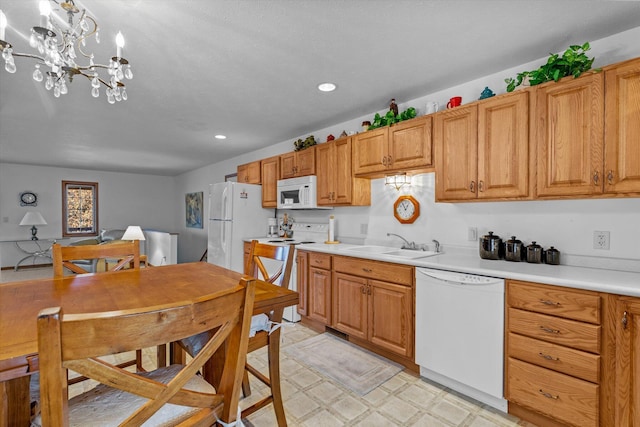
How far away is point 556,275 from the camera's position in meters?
1.73

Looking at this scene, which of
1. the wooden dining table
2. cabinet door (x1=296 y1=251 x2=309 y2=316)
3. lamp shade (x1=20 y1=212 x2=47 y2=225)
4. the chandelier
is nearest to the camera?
the wooden dining table

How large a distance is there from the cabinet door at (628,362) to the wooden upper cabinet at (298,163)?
2877 mm

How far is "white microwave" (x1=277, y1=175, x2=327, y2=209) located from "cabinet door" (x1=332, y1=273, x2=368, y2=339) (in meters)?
1.10

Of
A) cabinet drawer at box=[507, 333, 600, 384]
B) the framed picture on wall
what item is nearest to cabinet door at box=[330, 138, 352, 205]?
cabinet drawer at box=[507, 333, 600, 384]

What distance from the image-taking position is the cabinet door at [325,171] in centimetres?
347

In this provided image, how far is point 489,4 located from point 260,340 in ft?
7.18

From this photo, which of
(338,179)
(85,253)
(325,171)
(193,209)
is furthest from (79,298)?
(193,209)

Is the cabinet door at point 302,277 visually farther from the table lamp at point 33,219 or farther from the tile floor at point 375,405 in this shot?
the table lamp at point 33,219

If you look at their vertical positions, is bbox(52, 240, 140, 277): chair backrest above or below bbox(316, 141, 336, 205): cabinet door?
below

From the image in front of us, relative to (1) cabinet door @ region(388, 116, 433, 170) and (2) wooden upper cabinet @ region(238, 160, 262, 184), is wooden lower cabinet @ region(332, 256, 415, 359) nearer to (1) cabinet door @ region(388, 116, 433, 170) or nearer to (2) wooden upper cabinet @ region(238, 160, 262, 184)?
(1) cabinet door @ region(388, 116, 433, 170)

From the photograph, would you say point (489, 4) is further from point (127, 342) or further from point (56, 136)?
point (56, 136)

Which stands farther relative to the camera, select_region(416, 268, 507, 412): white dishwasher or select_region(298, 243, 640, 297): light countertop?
select_region(416, 268, 507, 412): white dishwasher

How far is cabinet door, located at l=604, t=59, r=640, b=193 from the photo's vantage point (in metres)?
1.66

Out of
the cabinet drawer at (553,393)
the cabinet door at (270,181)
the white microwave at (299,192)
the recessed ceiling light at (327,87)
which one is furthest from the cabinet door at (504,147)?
the cabinet door at (270,181)
